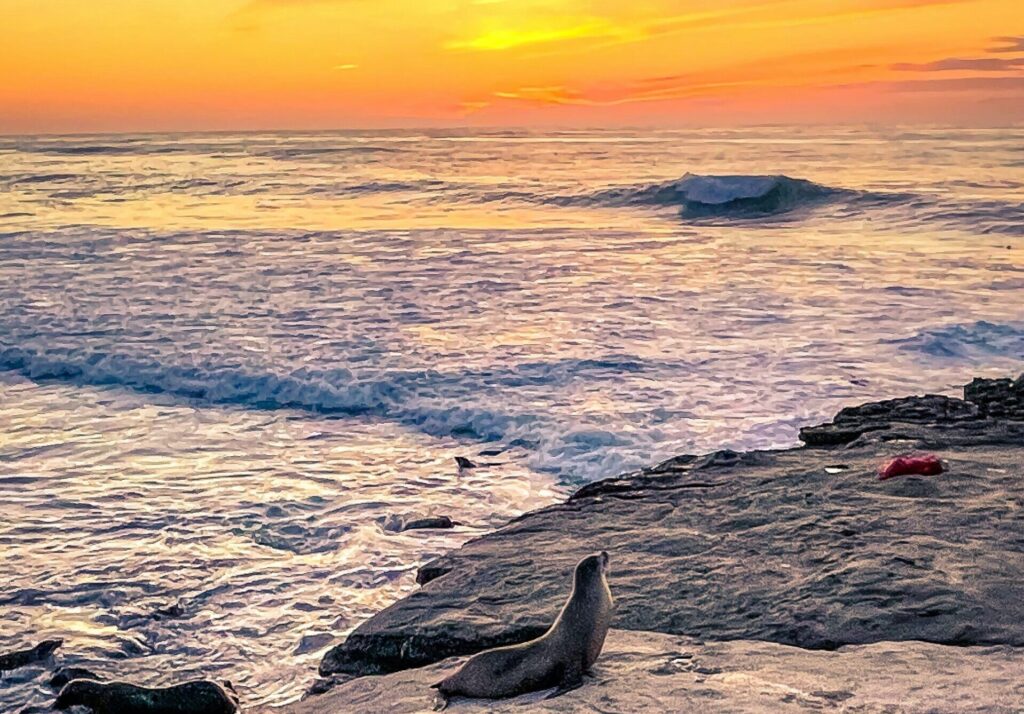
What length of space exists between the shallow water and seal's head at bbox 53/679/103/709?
1.01 feet

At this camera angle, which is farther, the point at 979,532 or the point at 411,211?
the point at 411,211

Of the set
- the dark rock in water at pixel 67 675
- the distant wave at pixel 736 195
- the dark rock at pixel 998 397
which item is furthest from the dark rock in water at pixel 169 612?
the distant wave at pixel 736 195

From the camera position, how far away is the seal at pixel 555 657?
4.04 meters

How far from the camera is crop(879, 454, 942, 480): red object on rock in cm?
671

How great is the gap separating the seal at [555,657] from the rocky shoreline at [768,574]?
0.11 m

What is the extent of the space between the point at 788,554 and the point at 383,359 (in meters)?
8.25

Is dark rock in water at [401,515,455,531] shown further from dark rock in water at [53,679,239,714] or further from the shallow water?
dark rock in water at [53,679,239,714]

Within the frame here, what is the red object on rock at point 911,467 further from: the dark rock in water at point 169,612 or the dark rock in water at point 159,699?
the dark rock in water at point 169,612

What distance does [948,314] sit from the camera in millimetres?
15234

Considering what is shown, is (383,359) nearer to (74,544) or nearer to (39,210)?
(74,544)

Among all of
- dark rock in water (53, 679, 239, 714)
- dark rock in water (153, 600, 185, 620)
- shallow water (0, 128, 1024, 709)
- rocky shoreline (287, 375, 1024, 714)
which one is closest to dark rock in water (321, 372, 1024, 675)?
rocky shoreline (287, 375, 1024, 714)

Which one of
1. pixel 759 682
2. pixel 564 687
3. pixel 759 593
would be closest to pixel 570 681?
pixel 564 687

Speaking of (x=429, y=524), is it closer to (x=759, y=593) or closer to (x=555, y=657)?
(x=759, y=593)

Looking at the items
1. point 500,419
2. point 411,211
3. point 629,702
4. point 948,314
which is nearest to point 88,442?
point 500,419
